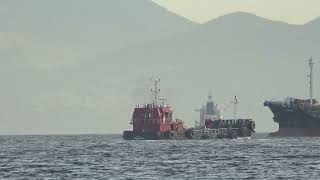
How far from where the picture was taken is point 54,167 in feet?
425

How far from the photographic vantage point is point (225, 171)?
120m

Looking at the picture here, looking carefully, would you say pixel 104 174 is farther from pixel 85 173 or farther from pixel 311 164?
pixel 311 164

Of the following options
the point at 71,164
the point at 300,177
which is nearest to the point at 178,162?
the point at 71,164

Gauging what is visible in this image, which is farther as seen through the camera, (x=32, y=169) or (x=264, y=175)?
(x=32, y=169)

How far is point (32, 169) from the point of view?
12562 centimetres

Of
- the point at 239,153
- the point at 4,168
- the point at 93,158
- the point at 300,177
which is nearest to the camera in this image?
the point at 300,177

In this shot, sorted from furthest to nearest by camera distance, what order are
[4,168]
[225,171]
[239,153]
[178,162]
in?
[239,153], [178,162], [4,168], [225,171]

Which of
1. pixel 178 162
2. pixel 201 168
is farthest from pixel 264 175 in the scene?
pixel 178 162

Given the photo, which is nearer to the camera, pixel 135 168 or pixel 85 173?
pixel 85 173

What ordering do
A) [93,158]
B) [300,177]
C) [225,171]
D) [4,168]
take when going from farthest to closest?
[93,158]
[4,168]
[225,171]
[300,177]

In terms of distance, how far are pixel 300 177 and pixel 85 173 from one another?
A: 20.9 meters

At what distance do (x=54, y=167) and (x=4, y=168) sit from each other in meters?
5.29

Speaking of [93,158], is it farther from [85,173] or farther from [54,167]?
[85,173]

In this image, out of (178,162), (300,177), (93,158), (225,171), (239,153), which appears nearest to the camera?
(300,177)
